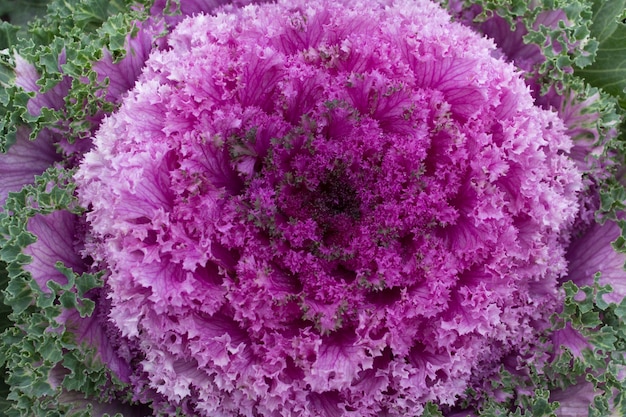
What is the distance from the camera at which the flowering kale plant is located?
9.48 ft

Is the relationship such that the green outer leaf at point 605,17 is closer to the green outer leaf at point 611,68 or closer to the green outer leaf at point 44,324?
the green outer leaf at point 611,68

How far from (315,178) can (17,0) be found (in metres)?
2.71

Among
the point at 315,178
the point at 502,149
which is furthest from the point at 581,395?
the point at 315,178

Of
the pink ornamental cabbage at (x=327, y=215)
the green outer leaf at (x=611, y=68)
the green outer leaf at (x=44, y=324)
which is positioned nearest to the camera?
the pink ornamental cabbage at (x=327, y=215)

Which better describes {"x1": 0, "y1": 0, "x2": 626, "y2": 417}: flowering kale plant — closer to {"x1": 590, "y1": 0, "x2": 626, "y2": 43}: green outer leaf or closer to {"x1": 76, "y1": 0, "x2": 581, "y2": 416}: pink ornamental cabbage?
{"x1": 76, "y1": 0, "x2": 581, "y2": 416}: pink ornamental cabbage

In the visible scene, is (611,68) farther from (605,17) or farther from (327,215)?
(327,215)

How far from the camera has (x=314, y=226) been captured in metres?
3.04

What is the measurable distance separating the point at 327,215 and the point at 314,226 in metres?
0.10

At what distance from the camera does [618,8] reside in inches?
142

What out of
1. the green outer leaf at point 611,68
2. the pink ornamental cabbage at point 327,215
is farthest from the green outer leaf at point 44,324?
the green outer leaf at point 611,68

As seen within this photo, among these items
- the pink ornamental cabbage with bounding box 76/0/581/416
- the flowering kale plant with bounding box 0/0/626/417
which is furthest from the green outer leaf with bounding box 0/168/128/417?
the pink ornamental cabbage with bounding box 76/0/581/416

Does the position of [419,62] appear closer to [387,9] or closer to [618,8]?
[387,9]

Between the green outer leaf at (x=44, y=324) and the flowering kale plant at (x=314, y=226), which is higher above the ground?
the flowering kale plant at (x=314, y=226)

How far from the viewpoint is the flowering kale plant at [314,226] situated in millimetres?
2891
